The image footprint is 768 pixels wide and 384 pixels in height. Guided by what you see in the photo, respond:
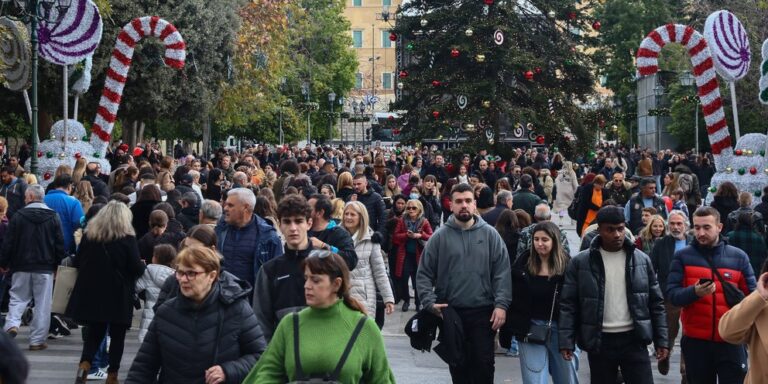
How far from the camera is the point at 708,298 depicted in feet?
28.7

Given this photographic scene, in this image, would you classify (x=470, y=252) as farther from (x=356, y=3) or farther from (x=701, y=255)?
(x=356, y=3)

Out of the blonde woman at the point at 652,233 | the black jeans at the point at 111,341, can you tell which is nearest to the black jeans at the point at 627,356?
the blonde woman at the point at 652,233

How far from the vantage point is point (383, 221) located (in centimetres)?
1561

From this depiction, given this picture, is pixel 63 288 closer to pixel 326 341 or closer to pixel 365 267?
pixel 365 267

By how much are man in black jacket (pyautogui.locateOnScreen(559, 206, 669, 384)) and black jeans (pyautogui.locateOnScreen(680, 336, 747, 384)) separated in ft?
1.29

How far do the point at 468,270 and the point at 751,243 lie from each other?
142 inches

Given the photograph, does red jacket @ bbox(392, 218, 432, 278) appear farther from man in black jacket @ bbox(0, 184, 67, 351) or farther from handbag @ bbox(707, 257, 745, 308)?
handbag @ bbox(707, 257, 745, 308)

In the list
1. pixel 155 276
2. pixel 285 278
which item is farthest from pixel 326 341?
pixel 155 276

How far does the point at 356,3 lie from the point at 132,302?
103m

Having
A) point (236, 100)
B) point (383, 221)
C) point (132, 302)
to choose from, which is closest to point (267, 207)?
point (132, 302)

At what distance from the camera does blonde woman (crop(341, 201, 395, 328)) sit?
959 cm

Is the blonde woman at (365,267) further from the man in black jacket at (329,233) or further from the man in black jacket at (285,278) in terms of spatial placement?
the man in black jacket at (285,278)

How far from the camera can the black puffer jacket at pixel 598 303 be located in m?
8.34

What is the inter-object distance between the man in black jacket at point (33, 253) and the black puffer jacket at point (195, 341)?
6220mm
